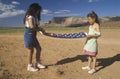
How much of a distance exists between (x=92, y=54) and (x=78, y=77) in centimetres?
80

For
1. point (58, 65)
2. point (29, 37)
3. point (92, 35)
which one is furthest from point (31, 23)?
point (58, 65)

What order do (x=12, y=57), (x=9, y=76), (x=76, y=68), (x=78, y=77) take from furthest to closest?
(x=12, y=57) → (x=76, y=68) → (x=78, y=77) → (x=9, y=76)

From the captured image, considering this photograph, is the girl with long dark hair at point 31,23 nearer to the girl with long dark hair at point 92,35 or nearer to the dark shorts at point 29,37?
the dark shorts at point 29,37

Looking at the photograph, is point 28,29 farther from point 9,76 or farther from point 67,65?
point 67,65

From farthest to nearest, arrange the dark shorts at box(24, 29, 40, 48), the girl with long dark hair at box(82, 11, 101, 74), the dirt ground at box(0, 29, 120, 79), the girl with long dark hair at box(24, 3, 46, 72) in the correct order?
the girl with long dark hair at box(82, 11, 101, 74), the dirt ground at box(0, 29, 120, 79), the dark shorts at box(24, 29, 40, 48), the girl with long dark hair at box(24, 3, 46, 72)

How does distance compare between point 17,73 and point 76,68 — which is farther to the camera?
point 76,68

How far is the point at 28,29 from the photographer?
6.81 m

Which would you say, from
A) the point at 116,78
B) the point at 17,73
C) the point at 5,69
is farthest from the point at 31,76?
the point at 116,78

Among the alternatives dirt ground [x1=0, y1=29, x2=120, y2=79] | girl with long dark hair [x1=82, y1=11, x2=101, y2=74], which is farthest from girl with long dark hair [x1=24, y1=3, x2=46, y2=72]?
girl with long dark hair [x1=82, y1=11, x2=101, y2=74]

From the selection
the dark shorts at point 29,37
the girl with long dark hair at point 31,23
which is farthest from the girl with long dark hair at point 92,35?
the dark shorts at point 29,37

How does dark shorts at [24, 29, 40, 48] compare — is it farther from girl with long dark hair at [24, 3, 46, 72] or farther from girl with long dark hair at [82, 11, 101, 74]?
girl with long dark hair at [82, 11, 101, 74]

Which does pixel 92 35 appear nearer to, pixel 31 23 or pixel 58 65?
pixel 58 65

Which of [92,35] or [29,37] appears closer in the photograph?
[29,37]

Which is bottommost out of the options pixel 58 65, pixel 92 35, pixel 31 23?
pixel 58 65
